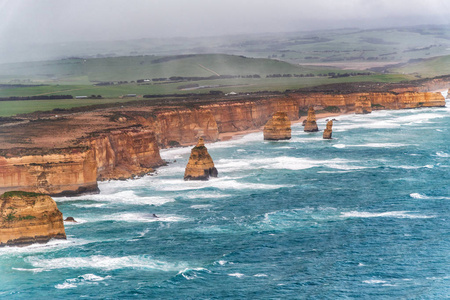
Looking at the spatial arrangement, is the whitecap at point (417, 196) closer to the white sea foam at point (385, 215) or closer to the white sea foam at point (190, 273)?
the white sea foam at point (385, 215)

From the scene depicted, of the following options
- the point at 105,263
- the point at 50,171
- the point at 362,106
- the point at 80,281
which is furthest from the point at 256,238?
the point at 362,106

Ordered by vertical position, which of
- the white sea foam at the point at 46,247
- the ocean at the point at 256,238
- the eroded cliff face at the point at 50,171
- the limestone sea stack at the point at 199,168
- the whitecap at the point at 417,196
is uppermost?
the eroded cliff face at the point at 50,171

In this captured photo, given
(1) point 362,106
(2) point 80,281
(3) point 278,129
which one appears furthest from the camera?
(1) point 362,106

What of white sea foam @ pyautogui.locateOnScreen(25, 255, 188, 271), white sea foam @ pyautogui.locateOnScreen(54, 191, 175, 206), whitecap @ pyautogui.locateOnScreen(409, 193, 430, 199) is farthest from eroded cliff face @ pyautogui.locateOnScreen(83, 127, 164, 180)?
whitecap @ pyautogui.locateOnScreen(409, 193, 430, 199)

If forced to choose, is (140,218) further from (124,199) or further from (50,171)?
(50,171)

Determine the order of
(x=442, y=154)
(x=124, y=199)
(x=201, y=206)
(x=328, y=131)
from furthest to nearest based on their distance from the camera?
(x=328, y=131) → (x=442, y=154) → (x=124, y=199) → (x=201, y=206)

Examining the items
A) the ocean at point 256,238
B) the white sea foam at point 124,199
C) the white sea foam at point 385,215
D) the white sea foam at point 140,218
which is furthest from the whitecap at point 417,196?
the white sea foam at point 124,199

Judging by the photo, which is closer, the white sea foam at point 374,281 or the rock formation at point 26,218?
the white sea foam at point 374,281
